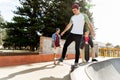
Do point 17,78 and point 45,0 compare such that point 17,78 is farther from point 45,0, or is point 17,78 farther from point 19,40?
point 45,0

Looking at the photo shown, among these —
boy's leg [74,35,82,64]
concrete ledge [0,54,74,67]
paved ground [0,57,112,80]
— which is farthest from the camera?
concrete ledge [0,54,74,67]

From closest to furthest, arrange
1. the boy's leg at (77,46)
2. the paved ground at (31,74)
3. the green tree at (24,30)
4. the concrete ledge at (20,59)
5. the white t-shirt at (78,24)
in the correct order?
the paved ground at (31,74) < the boy's leg at (77,46) < the white t-shirt at (78,24) < the concrete ledge at (20,59) < the green tree at (24,30)

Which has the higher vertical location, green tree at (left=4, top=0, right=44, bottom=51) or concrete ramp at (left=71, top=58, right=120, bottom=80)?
green tree at (left=4, top=0, right=44, bottom=51)

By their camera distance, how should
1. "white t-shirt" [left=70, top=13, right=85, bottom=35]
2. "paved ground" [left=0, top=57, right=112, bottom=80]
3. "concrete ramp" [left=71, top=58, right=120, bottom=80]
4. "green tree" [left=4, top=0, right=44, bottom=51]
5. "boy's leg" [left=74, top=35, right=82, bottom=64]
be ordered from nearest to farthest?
"concrete ramp" [left=71, top=58, right=120, bottom=80]
"paved ground" [left=0, top=57, right=112, bottom=80]
"boy's leg" [left=74, top=35, right=82, bottom=64]
"white t-shirt" [left=70, top=13, right=85, bottom=35]
"green tree" [left=4, top=0, right=44, bottom=51]

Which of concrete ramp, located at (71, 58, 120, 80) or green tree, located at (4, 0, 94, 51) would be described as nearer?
concrete ramp, located at (71, 58, 120, 80)

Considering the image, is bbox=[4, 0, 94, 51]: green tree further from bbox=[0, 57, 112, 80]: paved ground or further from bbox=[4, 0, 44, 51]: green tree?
bbox=[0, 57, 112, 80]: paved ground

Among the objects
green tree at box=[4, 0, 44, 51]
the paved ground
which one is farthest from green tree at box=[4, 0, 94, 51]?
the paved ground

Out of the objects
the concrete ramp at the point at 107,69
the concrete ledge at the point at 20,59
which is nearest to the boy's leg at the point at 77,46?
the concrete ramp at the point at 107,69

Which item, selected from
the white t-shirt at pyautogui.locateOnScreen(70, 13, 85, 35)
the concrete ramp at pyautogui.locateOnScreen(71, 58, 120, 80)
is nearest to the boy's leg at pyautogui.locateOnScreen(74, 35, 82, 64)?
the white t-shirt at pyautogui.locateOnScreen(70, 13, 85, 35)

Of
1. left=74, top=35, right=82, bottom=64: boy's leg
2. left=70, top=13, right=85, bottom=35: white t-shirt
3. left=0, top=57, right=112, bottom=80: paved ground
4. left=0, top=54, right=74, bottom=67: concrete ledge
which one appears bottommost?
left=0, top=57, right=112, bottom=80: paved ground

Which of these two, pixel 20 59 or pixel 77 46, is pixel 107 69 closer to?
pixel 77 46

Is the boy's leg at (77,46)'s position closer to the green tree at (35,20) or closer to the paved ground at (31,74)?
the paved ground at (31,74)

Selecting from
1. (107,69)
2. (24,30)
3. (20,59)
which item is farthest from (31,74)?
(24,30)

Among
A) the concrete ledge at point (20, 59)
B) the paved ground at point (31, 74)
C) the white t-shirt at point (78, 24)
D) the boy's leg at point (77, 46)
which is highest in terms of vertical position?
the white t-shirt at point (78, 24)
